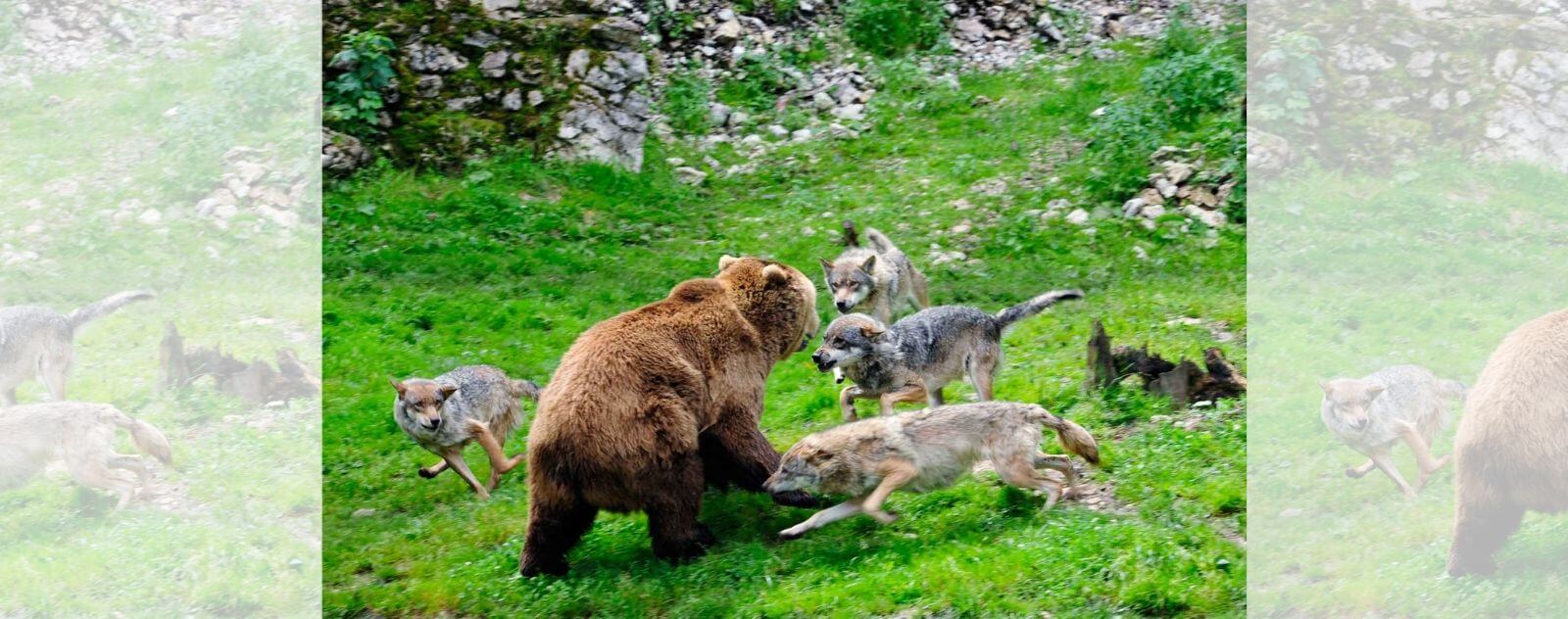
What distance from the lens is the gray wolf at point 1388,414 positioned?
8.30m

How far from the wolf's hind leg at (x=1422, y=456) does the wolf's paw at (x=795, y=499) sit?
3.49 metres

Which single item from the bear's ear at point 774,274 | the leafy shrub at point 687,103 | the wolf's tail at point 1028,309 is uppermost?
the bear's ear at point 774,274

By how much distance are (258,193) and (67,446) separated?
5.42m

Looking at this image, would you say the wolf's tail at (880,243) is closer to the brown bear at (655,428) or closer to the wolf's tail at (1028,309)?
the wolf's tail at (1028,309)

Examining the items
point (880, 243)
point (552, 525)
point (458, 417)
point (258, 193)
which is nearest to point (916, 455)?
point (552, 525)

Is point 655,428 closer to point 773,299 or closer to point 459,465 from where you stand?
point 773,299

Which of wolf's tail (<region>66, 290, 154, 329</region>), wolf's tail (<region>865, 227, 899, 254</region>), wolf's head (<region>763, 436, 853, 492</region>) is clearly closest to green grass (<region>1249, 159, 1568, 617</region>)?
wolf's head (<region>763, 436, 853, 492</region>)

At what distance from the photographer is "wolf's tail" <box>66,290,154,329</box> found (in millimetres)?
10344

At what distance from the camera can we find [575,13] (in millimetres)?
16172

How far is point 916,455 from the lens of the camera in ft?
25.2

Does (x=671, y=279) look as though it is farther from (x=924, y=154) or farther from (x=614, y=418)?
(x=614, y=418)

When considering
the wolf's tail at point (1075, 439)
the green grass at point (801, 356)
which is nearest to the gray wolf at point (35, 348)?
the green grass at point (801, 356)

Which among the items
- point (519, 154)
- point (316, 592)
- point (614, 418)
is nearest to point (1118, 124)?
point (519, 154)

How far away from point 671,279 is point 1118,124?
5.12m
